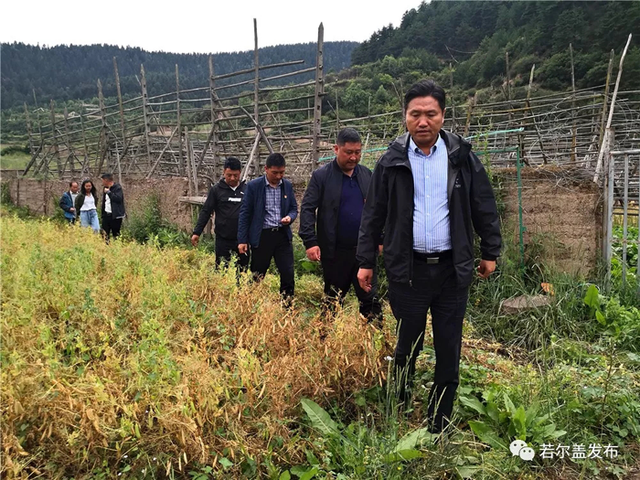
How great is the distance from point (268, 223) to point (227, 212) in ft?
2.75

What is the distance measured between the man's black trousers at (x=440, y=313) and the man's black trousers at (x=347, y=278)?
3.63ft

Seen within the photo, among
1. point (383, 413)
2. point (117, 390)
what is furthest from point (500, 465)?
point (117, 390)

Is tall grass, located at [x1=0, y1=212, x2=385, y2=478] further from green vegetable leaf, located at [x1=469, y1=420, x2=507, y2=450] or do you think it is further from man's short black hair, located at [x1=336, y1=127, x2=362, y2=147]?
man's short black hair, located at [x1=336, y1=127, x2=362, y2=147]

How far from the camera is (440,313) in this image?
234 centimetres

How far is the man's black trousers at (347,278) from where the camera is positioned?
3504 millimetres

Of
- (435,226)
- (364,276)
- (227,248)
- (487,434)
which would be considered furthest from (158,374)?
(227,248)

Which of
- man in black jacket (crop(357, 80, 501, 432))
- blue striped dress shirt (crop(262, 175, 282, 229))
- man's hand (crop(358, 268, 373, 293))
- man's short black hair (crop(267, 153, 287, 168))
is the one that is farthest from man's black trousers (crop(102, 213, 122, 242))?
man in black jacket (crop(357, 80, 501, 432))

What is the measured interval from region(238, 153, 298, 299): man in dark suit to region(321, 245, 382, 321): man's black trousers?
2.41 feet

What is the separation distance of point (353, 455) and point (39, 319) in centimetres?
261

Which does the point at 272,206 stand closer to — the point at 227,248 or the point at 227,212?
the point at 227,212

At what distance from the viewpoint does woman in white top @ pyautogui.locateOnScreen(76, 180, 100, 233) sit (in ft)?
28.1

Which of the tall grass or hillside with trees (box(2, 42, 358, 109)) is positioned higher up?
hillside with trees (box(2, 42, 358, 109))

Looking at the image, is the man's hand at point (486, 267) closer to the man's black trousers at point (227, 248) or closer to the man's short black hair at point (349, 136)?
the man's short black hair at point (349, 136)

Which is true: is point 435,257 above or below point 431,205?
below
